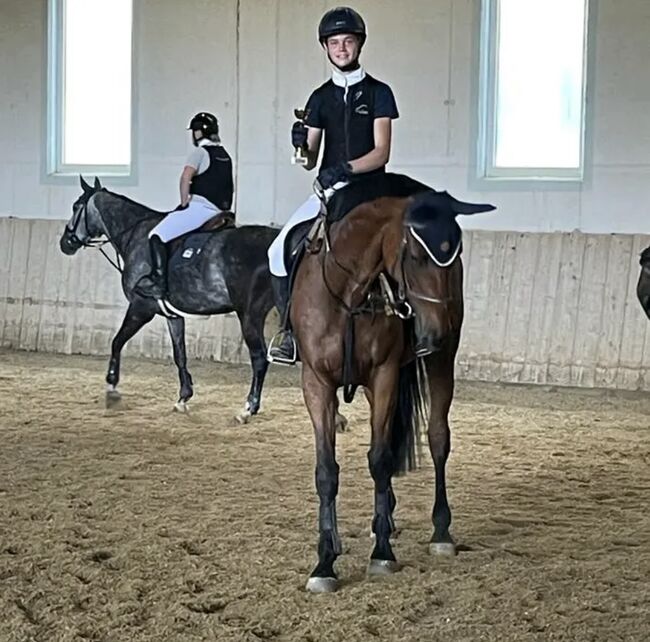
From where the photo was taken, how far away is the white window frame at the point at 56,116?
43.5 feet

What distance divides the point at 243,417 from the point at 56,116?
5.74 metres

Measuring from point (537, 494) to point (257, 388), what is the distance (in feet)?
9.31

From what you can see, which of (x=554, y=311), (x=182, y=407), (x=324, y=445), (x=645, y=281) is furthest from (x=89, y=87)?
(x=324, y=445)

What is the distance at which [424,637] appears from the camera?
424 centimetres

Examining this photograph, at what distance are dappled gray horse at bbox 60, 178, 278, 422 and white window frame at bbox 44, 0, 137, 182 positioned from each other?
3.35 m

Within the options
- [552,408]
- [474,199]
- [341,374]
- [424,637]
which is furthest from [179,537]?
[474,199]

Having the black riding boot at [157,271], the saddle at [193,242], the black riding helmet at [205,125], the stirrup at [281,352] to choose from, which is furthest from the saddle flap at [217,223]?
the stirrup at [281,352]

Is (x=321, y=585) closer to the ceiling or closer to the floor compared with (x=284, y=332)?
closer to the floor

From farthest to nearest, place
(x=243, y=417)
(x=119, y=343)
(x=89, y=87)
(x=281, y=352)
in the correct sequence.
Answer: (x=89, y=87) → (x=119, y=343) → (x=243, y=417) → (x=281, y=352)

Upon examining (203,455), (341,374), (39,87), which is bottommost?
(203,455)

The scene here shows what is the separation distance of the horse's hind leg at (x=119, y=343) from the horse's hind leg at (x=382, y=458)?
468cm

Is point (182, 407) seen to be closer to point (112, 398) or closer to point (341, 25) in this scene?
point (112, 398)

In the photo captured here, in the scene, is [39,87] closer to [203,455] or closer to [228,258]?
[228,258]

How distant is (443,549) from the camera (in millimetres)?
5316
